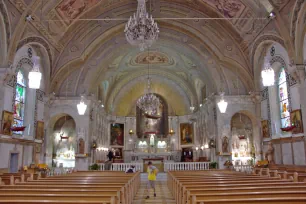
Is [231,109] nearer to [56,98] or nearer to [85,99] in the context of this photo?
[85,99]

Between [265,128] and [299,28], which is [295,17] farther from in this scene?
[265,128]

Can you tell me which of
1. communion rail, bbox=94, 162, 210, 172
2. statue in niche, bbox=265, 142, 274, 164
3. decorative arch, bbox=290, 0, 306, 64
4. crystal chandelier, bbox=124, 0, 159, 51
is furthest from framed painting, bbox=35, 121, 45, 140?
decorative arch, bbox=290, 0, 306, 64

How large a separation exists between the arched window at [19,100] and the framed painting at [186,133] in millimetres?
18259

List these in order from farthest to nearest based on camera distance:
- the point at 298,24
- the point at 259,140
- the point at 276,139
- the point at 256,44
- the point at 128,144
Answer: the point at 128,144
the point at 259,140
the point at 256,44
the point at 276,139
the point at 298,24

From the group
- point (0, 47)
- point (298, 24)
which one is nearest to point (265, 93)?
point (298, 24)

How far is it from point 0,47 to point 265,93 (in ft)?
53.5

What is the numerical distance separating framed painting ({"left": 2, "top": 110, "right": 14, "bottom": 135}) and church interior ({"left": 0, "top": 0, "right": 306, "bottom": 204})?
0.05m

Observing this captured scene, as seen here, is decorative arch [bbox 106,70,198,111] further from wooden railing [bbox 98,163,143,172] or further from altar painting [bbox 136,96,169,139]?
wooden railing [bbox 98,163,143,172]

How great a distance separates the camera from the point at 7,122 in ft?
44.8

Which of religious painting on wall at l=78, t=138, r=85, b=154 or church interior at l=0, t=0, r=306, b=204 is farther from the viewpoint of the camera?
religious painting on wall at l=78, t=138, r=85, b=154

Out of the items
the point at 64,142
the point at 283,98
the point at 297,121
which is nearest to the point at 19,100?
the point at 64,142

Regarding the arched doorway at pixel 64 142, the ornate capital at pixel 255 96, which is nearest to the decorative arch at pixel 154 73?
the arched doorway at pixel 64 142

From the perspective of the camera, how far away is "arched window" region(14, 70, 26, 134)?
1568cm

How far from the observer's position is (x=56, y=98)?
20.3 m
